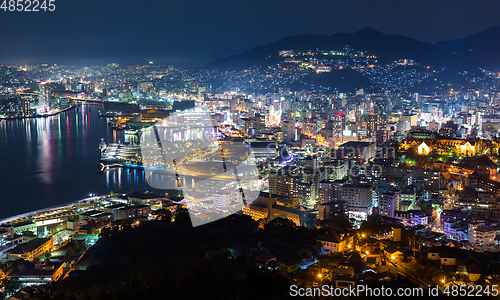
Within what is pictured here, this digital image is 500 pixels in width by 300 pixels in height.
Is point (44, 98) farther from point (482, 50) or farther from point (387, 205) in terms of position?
point (482, 50)

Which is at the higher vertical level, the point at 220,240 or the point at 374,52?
the point at 374,52

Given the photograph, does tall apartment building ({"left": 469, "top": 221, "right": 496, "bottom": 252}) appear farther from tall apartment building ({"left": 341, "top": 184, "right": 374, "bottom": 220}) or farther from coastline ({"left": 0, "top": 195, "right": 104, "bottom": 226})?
coastline ({"left": 0, "top": 195, "right": 104, "bottom": 226})

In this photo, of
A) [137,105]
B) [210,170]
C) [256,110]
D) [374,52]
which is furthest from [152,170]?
[374,52]

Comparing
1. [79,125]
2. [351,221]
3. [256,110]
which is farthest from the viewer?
[256,110]

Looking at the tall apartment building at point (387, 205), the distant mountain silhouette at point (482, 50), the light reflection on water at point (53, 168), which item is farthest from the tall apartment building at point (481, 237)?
the distant mountain silhouette at point (482, 50)

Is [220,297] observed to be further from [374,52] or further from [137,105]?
[374,52]

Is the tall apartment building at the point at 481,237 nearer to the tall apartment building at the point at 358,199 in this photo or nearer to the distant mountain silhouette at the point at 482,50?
the tall apartment building at the point at 358,199
